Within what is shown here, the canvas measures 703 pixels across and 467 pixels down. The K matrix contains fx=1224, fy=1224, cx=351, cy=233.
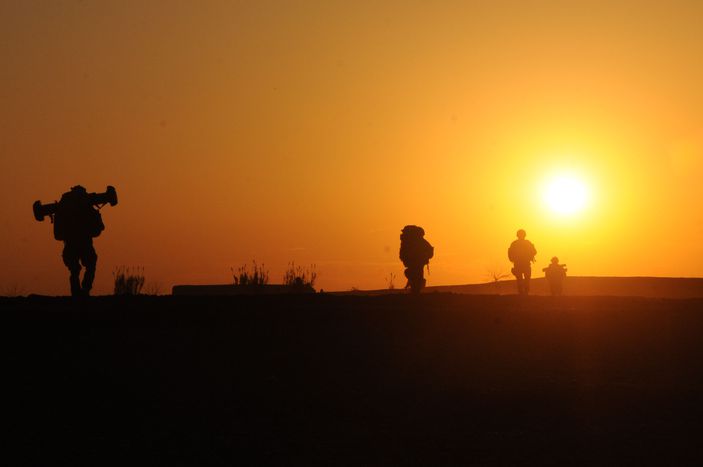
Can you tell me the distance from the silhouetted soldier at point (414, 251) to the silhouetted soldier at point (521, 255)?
142 inches

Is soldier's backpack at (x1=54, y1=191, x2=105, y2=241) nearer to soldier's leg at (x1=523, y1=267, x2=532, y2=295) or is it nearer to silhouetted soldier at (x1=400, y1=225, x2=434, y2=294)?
silhouetted soldier at (x1=400, y1=225, x2=434, y2=294)

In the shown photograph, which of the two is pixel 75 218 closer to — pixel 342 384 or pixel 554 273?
pixel 342 384

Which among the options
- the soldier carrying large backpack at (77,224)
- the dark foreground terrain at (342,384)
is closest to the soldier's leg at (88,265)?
the soldier carrying large backpack at (77,224)

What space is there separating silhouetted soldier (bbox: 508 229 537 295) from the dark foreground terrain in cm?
833

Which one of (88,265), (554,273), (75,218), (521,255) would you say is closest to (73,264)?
(88,265)

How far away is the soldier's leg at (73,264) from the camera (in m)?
22.6

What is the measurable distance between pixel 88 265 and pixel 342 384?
904 cm

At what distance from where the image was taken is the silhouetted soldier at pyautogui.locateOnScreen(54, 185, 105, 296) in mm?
22438

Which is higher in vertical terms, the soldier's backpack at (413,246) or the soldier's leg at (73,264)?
the soldier's backpack at (413,246)

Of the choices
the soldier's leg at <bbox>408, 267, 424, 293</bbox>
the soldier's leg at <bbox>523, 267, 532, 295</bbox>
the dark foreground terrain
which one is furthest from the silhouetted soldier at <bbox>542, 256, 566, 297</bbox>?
the dark foreground terrain

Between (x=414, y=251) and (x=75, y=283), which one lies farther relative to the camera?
(x=414, y=251)

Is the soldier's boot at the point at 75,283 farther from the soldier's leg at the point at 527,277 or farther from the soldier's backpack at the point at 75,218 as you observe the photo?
the soldier's leg at the point at 527,277

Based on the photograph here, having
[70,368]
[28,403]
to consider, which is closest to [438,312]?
[70,368]

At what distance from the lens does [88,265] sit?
23.0 m
